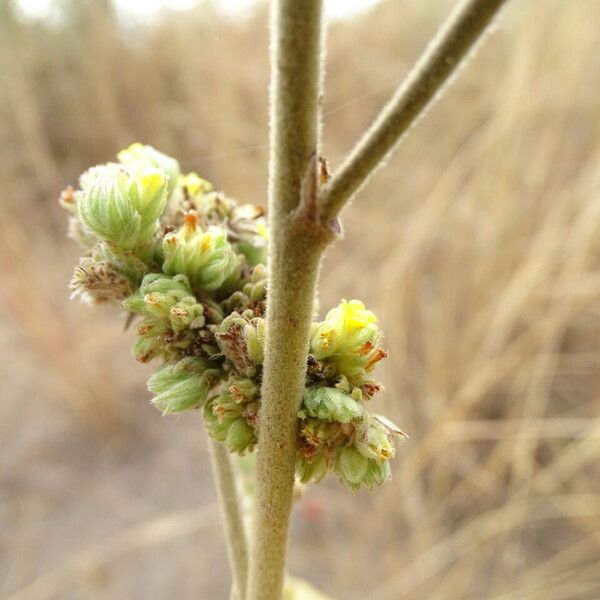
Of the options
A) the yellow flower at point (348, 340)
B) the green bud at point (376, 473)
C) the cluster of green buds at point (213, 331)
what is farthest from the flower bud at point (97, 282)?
the green bud at point (376, 473)

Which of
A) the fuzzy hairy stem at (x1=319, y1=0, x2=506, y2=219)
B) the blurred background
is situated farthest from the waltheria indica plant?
the blurred background

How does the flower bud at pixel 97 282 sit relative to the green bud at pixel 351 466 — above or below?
above

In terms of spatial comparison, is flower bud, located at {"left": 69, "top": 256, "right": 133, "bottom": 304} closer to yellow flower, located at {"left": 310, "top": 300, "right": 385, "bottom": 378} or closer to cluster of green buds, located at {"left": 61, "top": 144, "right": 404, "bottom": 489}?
cluster of green buds, located at {"left": 61, "top": 144, "right": 404, "bottom": 489}

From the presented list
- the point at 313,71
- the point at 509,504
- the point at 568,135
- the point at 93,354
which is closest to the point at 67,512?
the point at 93,354

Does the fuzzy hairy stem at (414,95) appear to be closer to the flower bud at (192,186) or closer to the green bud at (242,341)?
the green bud at (242,341)

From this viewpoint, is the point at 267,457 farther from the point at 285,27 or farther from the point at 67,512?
the point at 67,512

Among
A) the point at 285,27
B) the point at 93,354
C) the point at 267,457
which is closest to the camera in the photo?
the point at 285,27

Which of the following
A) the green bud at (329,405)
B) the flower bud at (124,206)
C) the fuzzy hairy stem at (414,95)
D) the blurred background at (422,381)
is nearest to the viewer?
the fuzzy hairy stem at (414,95)
